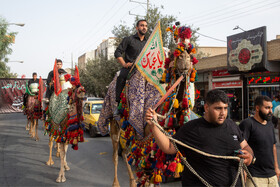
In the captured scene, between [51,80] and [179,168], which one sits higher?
[51,80]

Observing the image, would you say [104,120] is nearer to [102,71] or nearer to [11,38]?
[102,71]

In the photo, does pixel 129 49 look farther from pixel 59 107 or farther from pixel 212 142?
pixel 212 142

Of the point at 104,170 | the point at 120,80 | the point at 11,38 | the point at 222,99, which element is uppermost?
the point at 11,38

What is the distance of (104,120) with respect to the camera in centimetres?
593

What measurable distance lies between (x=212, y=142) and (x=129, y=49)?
3.19 metres

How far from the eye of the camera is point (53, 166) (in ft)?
23.2

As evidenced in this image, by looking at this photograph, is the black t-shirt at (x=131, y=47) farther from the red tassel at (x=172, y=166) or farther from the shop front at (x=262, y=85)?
the shop front at (x=262, y=85)

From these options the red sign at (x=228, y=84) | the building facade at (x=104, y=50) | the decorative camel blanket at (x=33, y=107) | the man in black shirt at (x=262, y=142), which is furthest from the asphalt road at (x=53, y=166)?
the building facade at (x=104, y=50)

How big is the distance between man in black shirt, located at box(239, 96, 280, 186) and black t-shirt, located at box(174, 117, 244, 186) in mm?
1255

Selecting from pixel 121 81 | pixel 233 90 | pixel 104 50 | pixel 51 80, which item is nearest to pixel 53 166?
pixel 51 80

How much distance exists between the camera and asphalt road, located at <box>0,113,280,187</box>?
581cm

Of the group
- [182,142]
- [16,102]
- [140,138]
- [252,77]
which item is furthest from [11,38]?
[182,142]

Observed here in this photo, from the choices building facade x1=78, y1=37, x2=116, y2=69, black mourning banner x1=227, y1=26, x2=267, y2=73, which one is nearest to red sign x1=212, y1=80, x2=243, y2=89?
black mourning banner x1=227, y1=26, x2=267, y2=73

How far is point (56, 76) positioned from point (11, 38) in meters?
20.2
